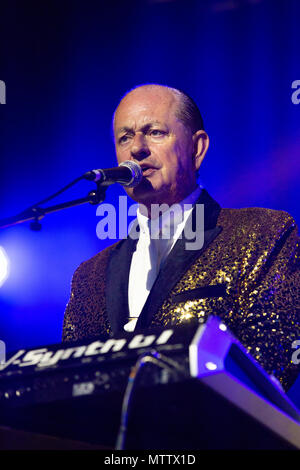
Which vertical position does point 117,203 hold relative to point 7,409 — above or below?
above

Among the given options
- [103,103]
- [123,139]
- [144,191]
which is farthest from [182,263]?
[103,103]

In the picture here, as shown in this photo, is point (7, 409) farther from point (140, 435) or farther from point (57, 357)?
point (140, 435)

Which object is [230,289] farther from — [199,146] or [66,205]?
[199,146]

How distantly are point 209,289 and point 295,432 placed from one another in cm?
91

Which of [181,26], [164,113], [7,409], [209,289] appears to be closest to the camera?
[7,409]

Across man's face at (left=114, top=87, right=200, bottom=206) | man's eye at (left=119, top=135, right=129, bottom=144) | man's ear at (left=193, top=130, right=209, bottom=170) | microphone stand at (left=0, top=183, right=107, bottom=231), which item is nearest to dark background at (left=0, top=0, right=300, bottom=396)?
man's ear at (left=193, top=130, right=209, bottom=170)

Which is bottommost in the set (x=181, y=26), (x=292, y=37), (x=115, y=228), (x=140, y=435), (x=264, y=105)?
(x=140, y=435)

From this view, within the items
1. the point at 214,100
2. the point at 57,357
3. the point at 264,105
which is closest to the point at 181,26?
the point at 214,100

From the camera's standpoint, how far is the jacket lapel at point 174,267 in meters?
1.83

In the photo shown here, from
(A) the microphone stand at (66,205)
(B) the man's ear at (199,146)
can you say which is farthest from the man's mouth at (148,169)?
(A) the microphone stand at (66,205)

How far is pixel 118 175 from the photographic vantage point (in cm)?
168

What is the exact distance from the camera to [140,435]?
89 cm

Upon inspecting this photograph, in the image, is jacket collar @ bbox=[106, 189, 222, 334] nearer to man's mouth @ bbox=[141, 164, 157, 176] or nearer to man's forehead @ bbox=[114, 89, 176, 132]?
man's mouth @ bbox=[141, 164, 157, 176]

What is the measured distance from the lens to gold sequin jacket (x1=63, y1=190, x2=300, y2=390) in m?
1.62
